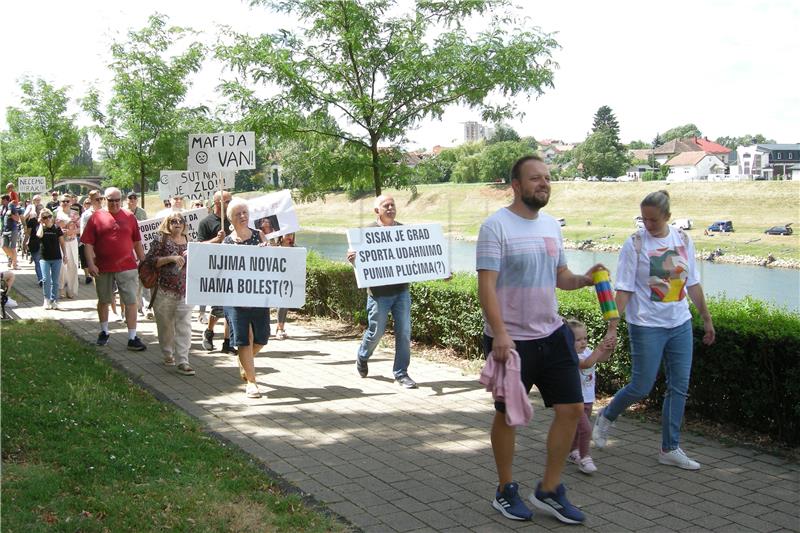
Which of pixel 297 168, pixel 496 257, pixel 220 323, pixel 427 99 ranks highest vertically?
pixel 427 99

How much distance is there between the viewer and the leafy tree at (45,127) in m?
33.5

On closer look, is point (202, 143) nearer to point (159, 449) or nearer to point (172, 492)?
point (159, 449)

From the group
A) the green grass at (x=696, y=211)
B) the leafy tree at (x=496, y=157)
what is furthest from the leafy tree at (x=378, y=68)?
the green grass at (x=696, y=211)

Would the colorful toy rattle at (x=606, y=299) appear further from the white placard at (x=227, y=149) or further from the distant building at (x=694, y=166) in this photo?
the distant building at (x=694, y=166)

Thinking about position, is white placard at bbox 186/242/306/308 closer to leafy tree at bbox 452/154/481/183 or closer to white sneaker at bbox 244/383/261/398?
white sneaker at bbox 244/383/261/398

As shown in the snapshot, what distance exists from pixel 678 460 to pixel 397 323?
3.34 metres

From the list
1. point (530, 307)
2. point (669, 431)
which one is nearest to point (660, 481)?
point (669, 431)

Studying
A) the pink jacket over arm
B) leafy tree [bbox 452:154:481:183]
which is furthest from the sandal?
leafy tree [bbox 452:154:481:183]

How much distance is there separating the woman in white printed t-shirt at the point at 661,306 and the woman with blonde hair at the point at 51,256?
10.9 meters

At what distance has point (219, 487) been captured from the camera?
5.02m

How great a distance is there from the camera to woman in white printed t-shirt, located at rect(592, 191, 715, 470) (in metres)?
5.53

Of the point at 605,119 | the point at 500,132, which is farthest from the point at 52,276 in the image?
the point at 605,119

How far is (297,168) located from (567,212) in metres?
41.4

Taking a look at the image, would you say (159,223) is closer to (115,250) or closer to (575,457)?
(115,250)
